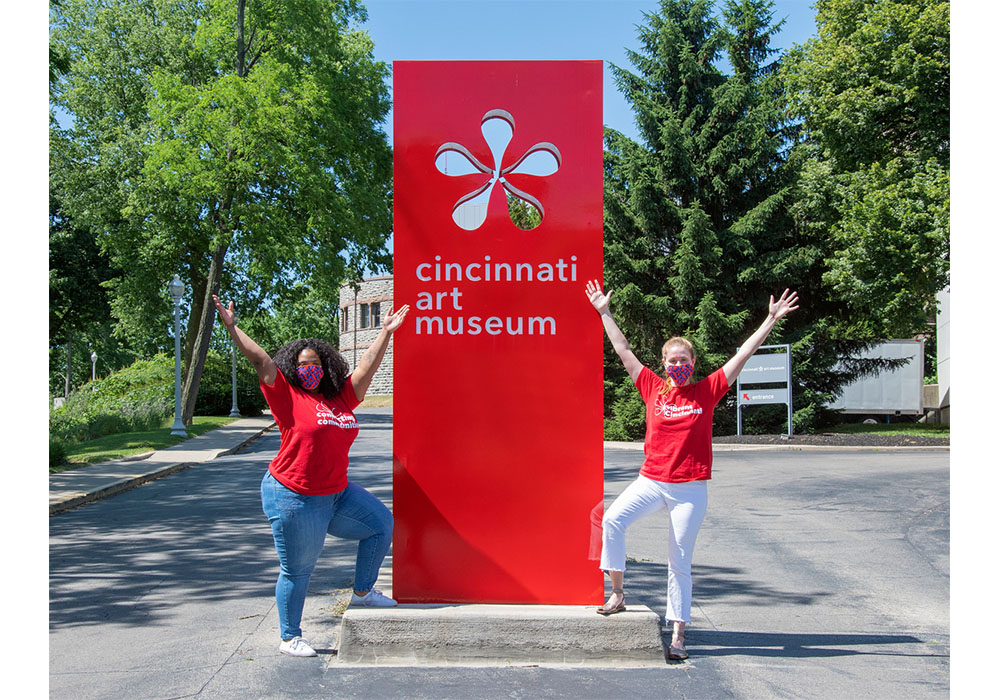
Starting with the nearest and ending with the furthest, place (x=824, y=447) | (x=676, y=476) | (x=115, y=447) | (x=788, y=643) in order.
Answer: (x=676, y=476)
(x=788, y=643)
(x=115, y=447)
(x=824, y=447)

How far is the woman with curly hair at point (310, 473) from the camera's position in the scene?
475 centimetres

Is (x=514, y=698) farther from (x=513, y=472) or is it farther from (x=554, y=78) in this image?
(x=554, y=78)

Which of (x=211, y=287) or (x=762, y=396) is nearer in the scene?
(x=762, y=396)

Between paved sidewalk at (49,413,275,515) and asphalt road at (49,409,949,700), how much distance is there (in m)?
0.44

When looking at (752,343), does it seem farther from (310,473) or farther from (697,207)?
(697,207)

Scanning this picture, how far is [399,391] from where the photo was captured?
528cm

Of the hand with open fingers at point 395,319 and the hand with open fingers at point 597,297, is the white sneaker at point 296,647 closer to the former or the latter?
the hand with open fingers at point 395,319

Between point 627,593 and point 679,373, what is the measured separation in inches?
91.3

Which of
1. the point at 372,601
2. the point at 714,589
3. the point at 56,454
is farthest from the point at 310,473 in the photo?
the point at 56,454

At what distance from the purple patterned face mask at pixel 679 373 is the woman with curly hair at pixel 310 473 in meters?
1.64

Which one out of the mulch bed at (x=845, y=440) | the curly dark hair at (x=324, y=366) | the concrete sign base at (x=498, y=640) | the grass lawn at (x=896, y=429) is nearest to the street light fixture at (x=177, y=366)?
the mulch bed at (x=845, y=440)

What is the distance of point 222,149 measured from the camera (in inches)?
1182

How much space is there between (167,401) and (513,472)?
99.8 feet

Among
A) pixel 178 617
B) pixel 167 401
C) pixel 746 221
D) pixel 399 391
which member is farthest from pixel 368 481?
pixel 167 401
